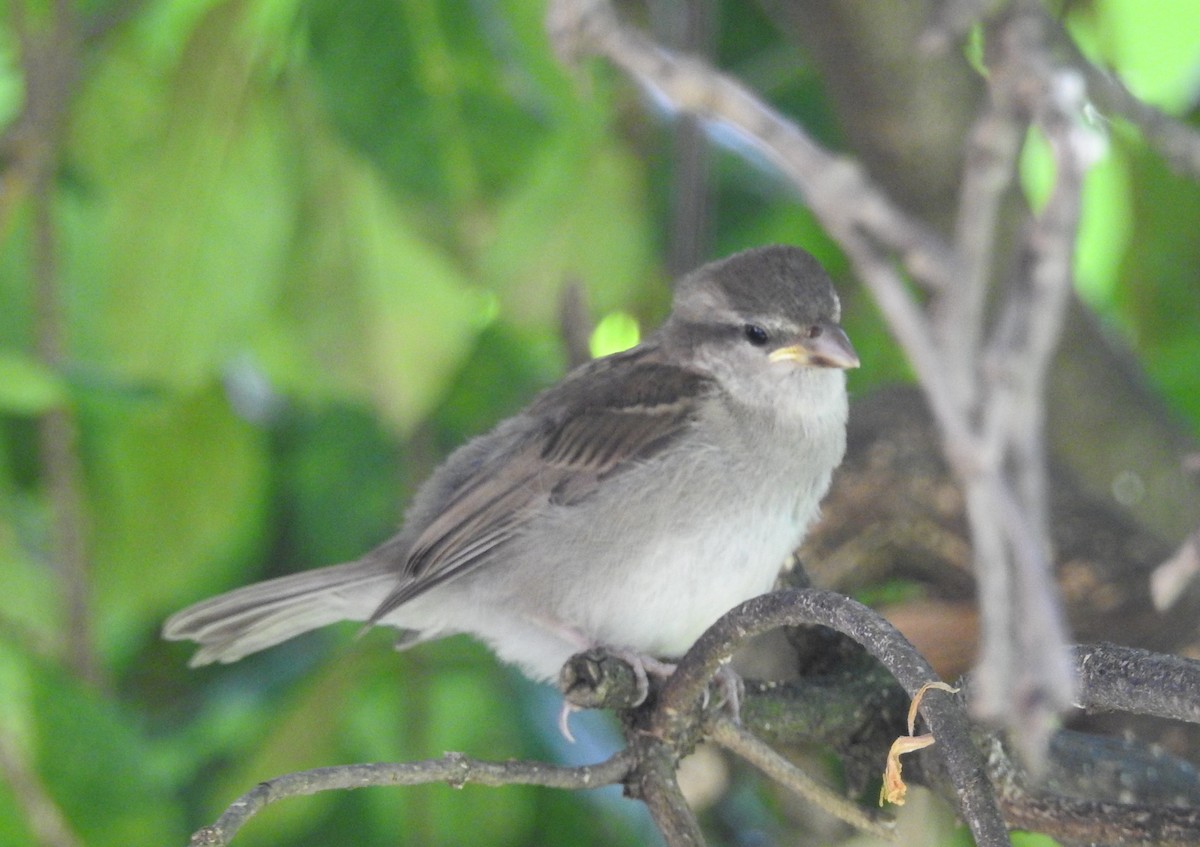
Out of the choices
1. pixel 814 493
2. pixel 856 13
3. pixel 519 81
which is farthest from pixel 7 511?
pixel 856 13

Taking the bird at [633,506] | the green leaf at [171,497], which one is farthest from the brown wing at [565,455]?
the green leaf at [171,497]

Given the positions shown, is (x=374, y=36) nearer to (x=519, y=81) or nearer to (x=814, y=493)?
(x=519, y=81)

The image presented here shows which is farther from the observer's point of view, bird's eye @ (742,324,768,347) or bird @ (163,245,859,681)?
bird's eye @ (742,324,768,347)

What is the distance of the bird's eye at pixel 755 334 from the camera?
349 cm

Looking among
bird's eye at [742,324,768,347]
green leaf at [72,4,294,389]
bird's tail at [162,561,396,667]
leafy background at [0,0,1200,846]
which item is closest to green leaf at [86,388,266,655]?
leafy background at [0,0,1200,846]

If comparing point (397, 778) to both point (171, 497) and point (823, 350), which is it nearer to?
point (823, 350)

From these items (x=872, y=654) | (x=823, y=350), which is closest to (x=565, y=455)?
(x=823, y=350)

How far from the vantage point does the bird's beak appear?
333 cm

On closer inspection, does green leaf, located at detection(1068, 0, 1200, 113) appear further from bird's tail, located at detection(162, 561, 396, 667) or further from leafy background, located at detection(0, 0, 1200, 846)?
bird's tail, located at detection(162, 561, 396, 667)

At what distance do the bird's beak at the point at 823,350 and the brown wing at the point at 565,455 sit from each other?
23cm

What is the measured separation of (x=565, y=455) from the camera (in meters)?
3.51

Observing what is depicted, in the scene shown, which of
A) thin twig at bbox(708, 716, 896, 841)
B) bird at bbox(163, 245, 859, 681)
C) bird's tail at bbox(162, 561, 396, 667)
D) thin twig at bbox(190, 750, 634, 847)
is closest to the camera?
thin twig at bbox(190, 750, 634, 847)

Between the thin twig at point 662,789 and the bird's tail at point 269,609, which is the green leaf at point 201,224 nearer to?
the bird's tail at point 269,609

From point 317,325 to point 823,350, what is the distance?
130 cm
